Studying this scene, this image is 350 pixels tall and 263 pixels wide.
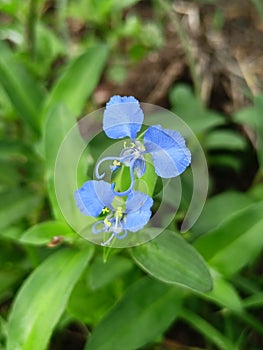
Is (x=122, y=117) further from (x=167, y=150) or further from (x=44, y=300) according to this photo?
(x=44, y=300)

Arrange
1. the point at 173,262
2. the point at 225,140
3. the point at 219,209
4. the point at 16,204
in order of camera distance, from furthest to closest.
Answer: the point at 225,140, the point at 219,209, the point at 16,204, the point at 173,262

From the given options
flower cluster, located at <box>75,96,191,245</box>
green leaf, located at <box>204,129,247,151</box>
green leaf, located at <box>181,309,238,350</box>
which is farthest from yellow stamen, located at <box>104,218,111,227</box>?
green leaf, located at <box>204,129,247,151</box>

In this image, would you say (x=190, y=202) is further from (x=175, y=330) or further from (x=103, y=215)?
(x=103, y=215)

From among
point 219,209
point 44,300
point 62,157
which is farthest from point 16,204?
point 219,209

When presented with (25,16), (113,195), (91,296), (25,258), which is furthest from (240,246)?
(25,16)

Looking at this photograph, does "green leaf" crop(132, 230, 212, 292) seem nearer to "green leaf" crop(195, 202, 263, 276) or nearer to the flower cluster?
the flower cluster

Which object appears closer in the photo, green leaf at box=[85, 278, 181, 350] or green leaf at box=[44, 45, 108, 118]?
green leaf at box=[85, 278, 181, 350]
